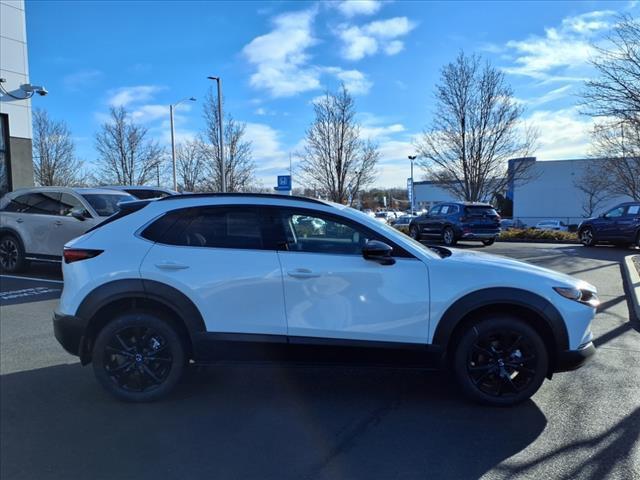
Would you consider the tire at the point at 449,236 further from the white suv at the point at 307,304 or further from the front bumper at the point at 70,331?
the front bumper at the point at 70,331

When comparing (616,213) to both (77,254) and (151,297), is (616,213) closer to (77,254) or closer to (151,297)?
(151,297)

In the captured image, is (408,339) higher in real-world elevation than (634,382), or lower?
higher

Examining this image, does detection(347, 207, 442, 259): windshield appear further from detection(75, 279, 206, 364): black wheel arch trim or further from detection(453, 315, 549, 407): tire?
detection(75, 279, 206, 364): black wheel arch trim

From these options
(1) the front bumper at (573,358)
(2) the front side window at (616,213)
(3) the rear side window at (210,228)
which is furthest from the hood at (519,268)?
(2) the front side window at (616,213)

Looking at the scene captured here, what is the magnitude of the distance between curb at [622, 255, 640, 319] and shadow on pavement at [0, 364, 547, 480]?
14.6 feet

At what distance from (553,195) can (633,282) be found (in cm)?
4627

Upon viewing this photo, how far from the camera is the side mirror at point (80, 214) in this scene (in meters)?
9.48

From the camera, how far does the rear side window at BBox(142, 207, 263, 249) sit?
4059 mm

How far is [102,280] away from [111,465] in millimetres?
1485

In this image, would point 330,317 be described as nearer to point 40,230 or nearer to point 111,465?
point 111,465

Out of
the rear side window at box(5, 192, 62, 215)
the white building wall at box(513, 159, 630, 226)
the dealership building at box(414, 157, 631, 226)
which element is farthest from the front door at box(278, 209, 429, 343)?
the white building wall at box(513, 159, 630, 226)

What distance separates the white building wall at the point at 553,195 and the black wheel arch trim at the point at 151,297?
50.3m

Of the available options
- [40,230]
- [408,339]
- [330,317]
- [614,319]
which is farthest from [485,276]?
[40,230]

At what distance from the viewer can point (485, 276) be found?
386 centimetres
